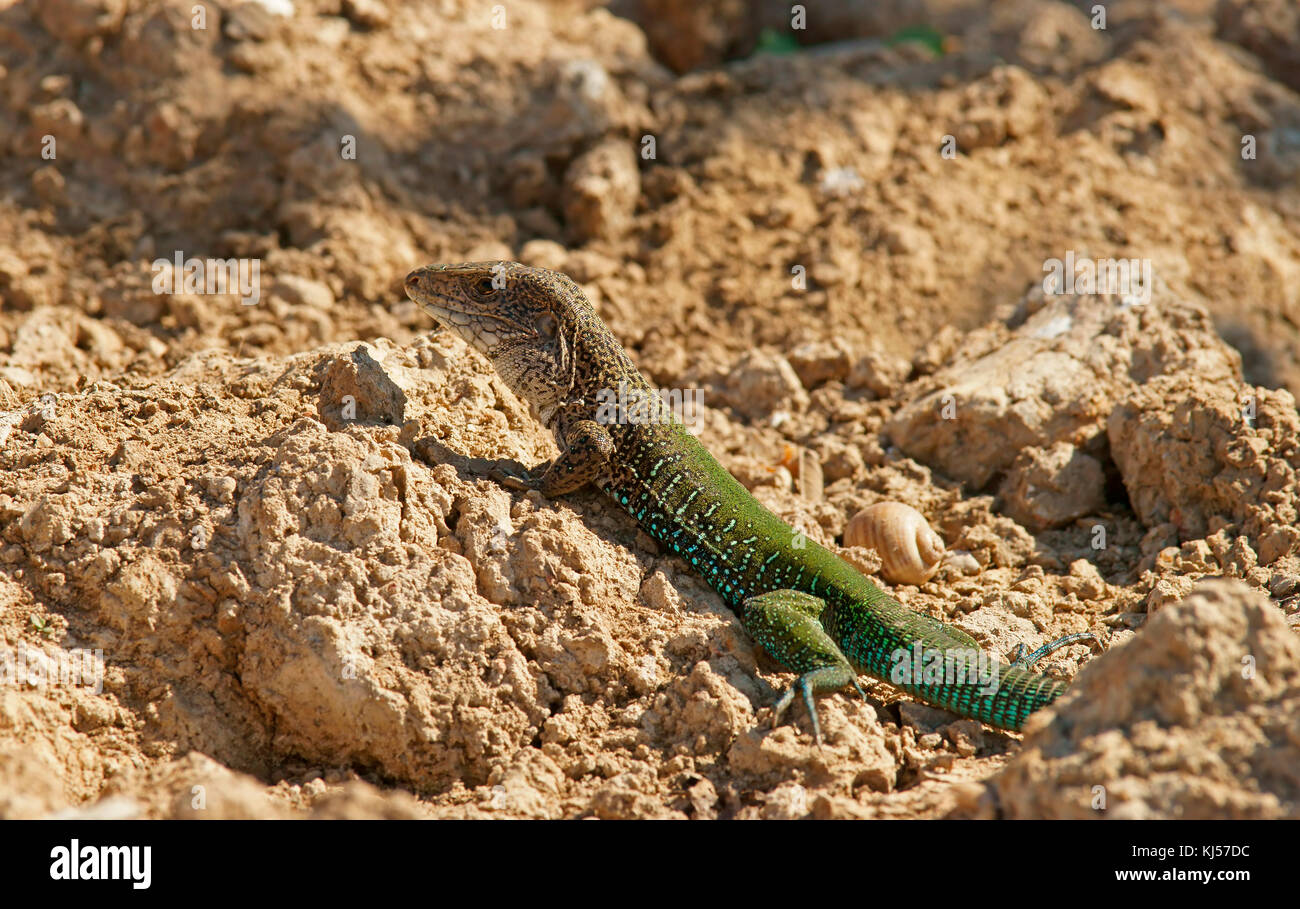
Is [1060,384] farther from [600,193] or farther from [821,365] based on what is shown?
[600,193]

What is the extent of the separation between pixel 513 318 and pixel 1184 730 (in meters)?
3.62

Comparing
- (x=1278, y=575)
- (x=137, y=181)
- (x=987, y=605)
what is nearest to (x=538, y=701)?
(x=987, y=605)

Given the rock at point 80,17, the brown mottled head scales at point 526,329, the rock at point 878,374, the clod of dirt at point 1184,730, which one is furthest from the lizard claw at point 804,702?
the rock at point 80,17

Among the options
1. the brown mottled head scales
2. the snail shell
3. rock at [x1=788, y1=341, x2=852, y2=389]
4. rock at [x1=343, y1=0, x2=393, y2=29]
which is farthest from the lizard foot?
rock at [x1=343, y1=0, x2=393, y2=29]

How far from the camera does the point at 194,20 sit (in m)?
8.38

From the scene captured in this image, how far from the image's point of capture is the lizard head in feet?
19.0

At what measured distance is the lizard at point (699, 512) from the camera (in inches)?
196

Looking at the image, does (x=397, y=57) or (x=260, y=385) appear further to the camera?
(x=397, y=57)

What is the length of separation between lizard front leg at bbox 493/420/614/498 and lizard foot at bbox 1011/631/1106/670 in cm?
221

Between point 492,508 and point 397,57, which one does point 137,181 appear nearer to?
point 397,57

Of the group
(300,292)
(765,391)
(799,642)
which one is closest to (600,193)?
(765,391)

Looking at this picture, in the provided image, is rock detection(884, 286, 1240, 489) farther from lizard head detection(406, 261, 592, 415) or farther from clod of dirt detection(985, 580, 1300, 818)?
clod of dirt detection(985, 580, 1300, 818)

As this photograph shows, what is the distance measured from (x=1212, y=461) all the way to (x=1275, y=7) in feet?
23.0

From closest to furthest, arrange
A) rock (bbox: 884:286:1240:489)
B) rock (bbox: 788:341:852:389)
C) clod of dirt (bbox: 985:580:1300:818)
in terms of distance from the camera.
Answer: clod of dirt (bbox: 985:580:1300:818), rock (bbox: 884:286:1240:489), rock (bbox: 788:341:852:389)
